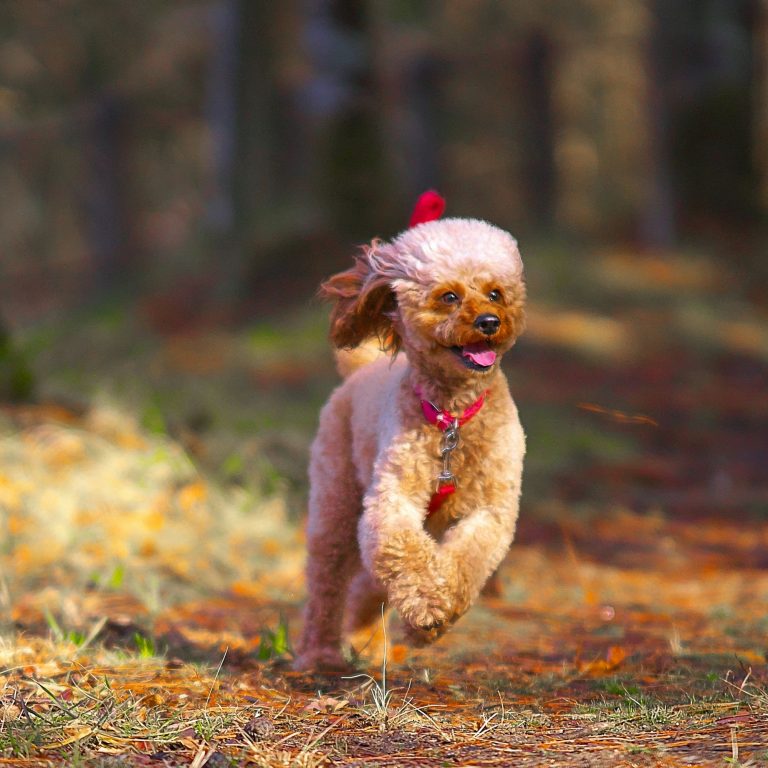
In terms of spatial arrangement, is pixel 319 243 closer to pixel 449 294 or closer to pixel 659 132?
pixel 659 132

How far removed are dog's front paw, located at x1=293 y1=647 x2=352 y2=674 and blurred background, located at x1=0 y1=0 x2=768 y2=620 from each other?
4.68 ft

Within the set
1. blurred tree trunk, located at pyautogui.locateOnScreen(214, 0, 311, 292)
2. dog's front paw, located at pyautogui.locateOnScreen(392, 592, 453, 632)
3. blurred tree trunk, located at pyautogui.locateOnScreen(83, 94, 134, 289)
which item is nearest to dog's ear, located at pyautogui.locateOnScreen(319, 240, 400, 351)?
dog's front paw, located at pyautogui.locateOnScreen(392, 592, 453, 632)

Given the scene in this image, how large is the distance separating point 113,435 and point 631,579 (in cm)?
354

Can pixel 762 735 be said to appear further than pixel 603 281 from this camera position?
No

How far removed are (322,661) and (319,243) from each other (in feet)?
38.1

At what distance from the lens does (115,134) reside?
23344 millimetres

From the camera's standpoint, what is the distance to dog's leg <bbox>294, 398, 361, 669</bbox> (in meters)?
4.51

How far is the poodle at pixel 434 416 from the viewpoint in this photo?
3742 mm

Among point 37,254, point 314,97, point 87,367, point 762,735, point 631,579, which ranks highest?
point 314,97

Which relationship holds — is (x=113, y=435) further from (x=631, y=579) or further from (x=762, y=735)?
(x=762, y=735)

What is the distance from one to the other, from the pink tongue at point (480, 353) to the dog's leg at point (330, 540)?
2.91 feet

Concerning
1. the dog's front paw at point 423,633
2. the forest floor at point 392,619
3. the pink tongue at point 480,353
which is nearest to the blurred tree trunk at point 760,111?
the forest floor at point 392,619

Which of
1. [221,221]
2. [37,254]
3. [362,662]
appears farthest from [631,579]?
[37,254]

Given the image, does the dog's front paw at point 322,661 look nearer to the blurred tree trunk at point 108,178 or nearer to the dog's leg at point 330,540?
the dog's leg at point 330,540
